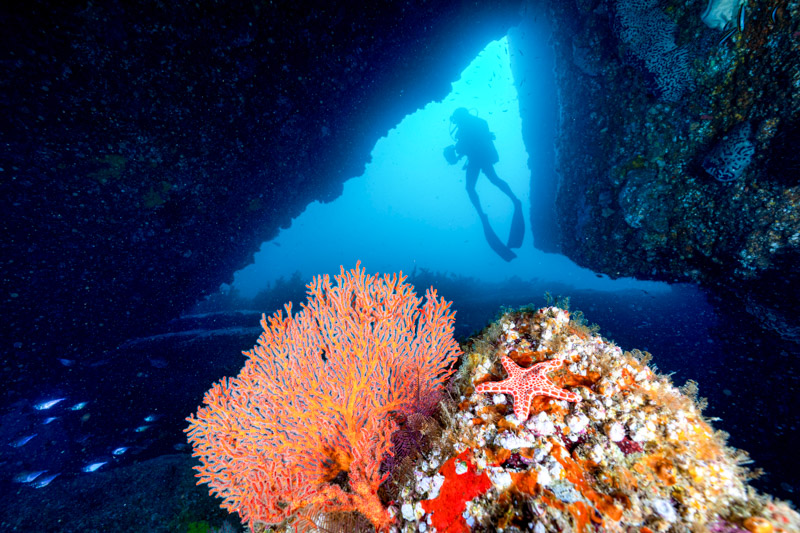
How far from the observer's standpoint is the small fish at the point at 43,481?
817 centimetres

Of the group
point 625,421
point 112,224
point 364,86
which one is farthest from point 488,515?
point 364,86

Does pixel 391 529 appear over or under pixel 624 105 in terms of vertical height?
under

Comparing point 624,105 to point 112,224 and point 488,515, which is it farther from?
point 112,224

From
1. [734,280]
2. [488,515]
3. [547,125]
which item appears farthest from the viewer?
A: [547,125]

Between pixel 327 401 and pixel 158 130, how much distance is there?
299 inches

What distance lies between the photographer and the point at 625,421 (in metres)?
2.04

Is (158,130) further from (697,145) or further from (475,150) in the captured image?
(475,150)

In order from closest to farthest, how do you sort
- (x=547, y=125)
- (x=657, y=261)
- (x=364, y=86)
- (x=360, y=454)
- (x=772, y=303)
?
(x=360, y=454)
(x=772, y=303)
(x=657, y=261)
(x=364, y=86)
(x=547, y=125)

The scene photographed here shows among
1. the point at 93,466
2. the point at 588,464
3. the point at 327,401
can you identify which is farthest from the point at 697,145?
the point at 93,466

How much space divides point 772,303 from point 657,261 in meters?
2.27

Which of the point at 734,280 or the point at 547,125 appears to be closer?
the point at 734,280

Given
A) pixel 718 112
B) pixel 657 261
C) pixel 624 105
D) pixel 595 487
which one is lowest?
pixel 595 487

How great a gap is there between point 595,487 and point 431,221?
11738cm

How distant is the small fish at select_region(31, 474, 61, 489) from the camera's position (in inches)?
322
